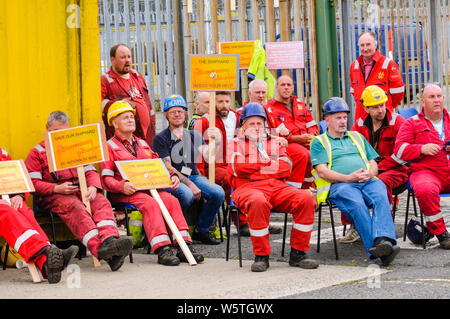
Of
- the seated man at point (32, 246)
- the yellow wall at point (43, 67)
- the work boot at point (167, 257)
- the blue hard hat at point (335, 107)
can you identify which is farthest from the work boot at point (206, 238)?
the seated man at point (32, 246)

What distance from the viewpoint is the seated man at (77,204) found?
23.0 feet

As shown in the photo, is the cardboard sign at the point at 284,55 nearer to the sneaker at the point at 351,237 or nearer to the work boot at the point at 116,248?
the sneaker at the point at 351,237

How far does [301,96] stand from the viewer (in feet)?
38.7

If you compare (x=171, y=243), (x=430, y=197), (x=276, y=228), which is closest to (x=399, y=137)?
(x=430, y=197)

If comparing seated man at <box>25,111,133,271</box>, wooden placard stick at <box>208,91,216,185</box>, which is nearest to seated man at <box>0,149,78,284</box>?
seated man at <box>25,111,133,271</box>

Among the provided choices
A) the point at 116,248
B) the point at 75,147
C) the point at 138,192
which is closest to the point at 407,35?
the point at 138,192

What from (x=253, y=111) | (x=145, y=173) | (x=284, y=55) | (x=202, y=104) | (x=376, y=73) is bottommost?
(x=145, y=173)

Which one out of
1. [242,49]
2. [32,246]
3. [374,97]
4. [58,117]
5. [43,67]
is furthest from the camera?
[242,49]

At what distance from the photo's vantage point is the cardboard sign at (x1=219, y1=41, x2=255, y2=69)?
10.7 meters

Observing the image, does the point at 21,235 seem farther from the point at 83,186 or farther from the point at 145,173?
the point at 145,173

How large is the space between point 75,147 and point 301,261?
227cm

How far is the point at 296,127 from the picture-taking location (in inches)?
373
